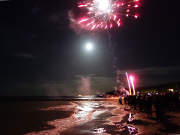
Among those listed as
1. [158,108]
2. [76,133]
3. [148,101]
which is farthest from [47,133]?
[148,101]

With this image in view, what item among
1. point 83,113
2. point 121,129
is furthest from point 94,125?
point 83,113

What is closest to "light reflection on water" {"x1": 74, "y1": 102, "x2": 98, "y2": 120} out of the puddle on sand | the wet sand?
the wet sand

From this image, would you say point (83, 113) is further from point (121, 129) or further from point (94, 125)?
point (121, 129)

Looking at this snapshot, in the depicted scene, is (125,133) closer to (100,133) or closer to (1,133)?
(100,133)

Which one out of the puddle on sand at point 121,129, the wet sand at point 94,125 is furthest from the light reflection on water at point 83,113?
the puddle on sand at point 121,129

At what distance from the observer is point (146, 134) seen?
10.2 meters

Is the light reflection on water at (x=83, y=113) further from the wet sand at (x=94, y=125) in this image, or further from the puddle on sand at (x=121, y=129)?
the puddle on sand at (x=121, y=129)

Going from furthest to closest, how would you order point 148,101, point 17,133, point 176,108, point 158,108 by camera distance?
point 176,108 < point 148,101 < point 158,108 < point 17,133

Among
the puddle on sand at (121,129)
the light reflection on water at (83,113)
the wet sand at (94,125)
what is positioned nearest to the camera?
the puddle on sand at (121,129)

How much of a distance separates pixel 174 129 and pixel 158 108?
432cm

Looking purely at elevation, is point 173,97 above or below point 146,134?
above

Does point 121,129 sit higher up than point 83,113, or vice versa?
point 121,129

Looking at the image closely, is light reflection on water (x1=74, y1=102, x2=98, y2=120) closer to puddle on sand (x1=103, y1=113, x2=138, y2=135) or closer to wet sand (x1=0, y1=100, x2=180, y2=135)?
wet sand (x1=0, y1=100, x2=180, y2=135)

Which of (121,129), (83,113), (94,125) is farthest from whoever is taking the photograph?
(83,113)
